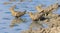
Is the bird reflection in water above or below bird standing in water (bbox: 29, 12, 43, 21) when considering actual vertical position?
below

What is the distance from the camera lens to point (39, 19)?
13734mm

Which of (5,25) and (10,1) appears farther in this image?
(10,1)

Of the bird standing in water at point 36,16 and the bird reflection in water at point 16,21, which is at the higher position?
the bird standing in water at point 36,16

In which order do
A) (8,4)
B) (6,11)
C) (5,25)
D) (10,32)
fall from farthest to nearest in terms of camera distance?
1. (8,4)
2. (6,11)
3. (5,25)
4. (10,32)

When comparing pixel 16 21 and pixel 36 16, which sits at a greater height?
pixel 36 16

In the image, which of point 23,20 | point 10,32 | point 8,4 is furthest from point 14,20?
point 8,4

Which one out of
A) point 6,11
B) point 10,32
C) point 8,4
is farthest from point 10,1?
point 10,32

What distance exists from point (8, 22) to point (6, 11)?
2.80m

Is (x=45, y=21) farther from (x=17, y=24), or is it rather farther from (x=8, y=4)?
(x=8, y=4)

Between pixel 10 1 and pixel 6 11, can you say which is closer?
pixel 6 11

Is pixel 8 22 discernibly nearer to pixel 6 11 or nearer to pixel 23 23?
pixel 23 23

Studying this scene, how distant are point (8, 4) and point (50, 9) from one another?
17.2 ft

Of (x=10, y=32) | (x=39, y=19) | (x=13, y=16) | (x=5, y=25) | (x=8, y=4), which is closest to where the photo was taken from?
(x=10, y=32)

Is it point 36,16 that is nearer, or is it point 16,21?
point 36,16
